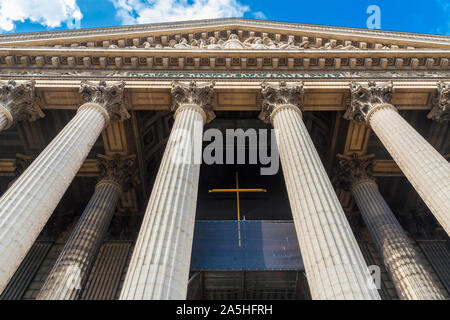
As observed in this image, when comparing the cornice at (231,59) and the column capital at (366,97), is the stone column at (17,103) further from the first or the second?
the column capital at (366,97)

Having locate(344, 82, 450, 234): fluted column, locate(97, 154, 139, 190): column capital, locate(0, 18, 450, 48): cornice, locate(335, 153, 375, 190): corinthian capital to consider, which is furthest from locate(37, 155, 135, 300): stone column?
locate(344, 82, 450, 234): fluted column

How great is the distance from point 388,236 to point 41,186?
12276 millimetres

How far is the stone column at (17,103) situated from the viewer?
1225 centimetres

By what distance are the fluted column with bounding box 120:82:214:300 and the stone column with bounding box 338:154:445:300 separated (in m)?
8.19

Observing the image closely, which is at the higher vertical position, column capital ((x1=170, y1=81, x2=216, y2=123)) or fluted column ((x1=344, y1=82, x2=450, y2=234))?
column capital ((x1=170, y1=81, x2=216, y2=123))

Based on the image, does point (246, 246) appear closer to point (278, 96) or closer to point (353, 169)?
point (278, 96)

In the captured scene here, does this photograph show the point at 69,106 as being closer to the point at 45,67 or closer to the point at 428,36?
the point at 45,67

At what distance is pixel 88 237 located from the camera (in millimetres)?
13125

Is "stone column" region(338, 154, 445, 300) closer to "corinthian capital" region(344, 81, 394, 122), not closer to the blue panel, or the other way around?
the blue panel

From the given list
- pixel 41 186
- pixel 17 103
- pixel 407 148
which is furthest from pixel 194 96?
pixel 407 148

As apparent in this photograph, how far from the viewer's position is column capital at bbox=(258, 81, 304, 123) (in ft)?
44.1

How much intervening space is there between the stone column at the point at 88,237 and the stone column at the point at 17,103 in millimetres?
3890

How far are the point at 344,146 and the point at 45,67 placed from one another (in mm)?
14649

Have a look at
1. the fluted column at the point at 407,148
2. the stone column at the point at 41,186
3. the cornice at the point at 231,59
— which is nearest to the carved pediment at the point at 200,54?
the cornice at the point at 231,59
